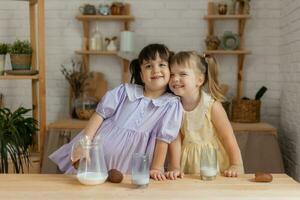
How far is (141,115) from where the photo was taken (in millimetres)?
1852

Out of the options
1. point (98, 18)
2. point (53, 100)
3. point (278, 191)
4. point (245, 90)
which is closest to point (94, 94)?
point (53, 100)

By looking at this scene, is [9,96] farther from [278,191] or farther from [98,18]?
[278,191]

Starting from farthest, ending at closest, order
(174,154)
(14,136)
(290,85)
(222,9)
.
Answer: (222,9) < (290,85) < (14,136) < (174,154)

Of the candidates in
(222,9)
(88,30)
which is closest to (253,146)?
(222,9)

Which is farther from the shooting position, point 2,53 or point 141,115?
point 2,53

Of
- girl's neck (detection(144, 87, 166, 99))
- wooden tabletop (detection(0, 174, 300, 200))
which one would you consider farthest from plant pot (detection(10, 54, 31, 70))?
wooden tabletop (detection(0, 174, 300, 200))

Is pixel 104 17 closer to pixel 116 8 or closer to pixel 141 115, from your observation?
pixel 116 8

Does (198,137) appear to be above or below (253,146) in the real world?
above

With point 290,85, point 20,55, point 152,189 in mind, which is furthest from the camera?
point 290,85

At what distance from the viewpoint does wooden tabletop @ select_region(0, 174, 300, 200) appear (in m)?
1.36

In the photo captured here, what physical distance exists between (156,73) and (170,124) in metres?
0.24

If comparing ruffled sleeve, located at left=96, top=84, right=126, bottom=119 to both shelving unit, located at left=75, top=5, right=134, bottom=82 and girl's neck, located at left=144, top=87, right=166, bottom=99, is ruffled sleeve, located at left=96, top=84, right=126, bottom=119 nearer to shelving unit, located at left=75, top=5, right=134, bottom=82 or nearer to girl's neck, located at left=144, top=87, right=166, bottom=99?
A: girl's neck, located at left=144, top=87, right=166, bottom=99

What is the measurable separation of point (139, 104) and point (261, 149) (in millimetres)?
1674

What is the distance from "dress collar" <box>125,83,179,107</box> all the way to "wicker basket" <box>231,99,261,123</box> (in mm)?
1701
